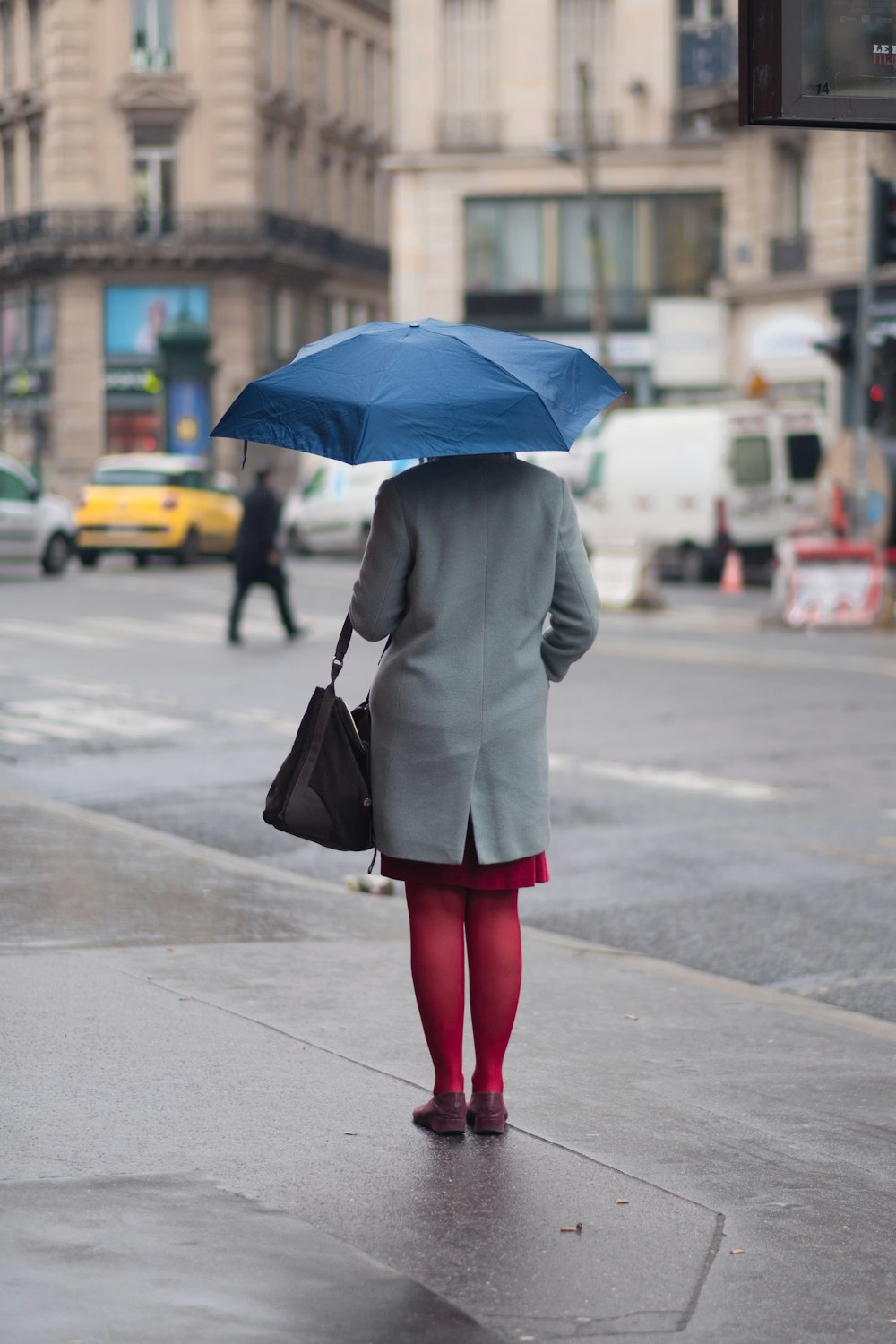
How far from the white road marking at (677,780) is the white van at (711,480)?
18.0 meters

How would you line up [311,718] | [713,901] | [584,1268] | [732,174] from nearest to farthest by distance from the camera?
[584,1268] < [311,718] < [713,901] < [732,174]

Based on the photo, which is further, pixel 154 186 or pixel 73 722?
pixel 154 186

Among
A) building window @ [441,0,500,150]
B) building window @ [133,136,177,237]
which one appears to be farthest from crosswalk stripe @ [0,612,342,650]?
building window @ [133,136,177,237]

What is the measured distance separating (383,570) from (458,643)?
0.24 metres

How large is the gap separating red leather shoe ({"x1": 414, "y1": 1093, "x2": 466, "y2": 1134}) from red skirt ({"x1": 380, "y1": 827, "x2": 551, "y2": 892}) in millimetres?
483

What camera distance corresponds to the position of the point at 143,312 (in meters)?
59.2

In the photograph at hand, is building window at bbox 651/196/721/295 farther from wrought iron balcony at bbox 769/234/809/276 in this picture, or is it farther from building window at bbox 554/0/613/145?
wrought iron balcony at bbox 769/234/809/276

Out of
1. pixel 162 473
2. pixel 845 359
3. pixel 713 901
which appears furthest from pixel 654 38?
pixel 713 901

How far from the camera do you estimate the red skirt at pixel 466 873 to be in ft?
16.4

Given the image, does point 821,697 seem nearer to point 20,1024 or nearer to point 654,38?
point 20,1024

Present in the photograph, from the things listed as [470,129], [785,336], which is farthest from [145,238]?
[785,336]

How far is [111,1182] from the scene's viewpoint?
4418mm

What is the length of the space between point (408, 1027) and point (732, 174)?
36840 mm

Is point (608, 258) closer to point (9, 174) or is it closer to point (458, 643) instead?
point (9, 174)
